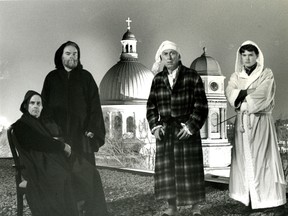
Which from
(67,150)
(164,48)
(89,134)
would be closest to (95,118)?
(89,134)

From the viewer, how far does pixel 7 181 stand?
5.46m

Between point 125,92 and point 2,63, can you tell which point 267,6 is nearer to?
point 125,92

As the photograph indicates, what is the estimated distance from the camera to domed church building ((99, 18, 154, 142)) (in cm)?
570

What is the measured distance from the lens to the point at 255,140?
5.11m

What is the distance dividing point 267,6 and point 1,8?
353 centimetres

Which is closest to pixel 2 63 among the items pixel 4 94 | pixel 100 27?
pixel 4 94

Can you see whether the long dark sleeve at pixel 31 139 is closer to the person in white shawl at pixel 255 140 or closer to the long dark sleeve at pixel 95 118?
the long dark sleeve at pixel 95 118

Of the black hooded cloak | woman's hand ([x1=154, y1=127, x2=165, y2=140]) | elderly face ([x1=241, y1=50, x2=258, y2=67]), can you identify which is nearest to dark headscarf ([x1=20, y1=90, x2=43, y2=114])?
the black hooded cloak


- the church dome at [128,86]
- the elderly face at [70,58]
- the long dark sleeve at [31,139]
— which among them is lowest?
the long dark sleeve at [31,139]

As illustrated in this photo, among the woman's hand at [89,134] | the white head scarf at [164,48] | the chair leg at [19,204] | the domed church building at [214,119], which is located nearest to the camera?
→ the chair leg at [19,204]

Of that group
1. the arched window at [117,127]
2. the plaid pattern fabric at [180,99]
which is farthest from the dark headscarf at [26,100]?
the plaid pattern fabric at [180,99]

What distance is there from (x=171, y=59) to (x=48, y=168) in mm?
1870

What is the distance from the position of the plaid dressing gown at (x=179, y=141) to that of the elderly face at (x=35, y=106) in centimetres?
124

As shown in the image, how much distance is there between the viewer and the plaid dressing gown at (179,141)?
4980 mm
